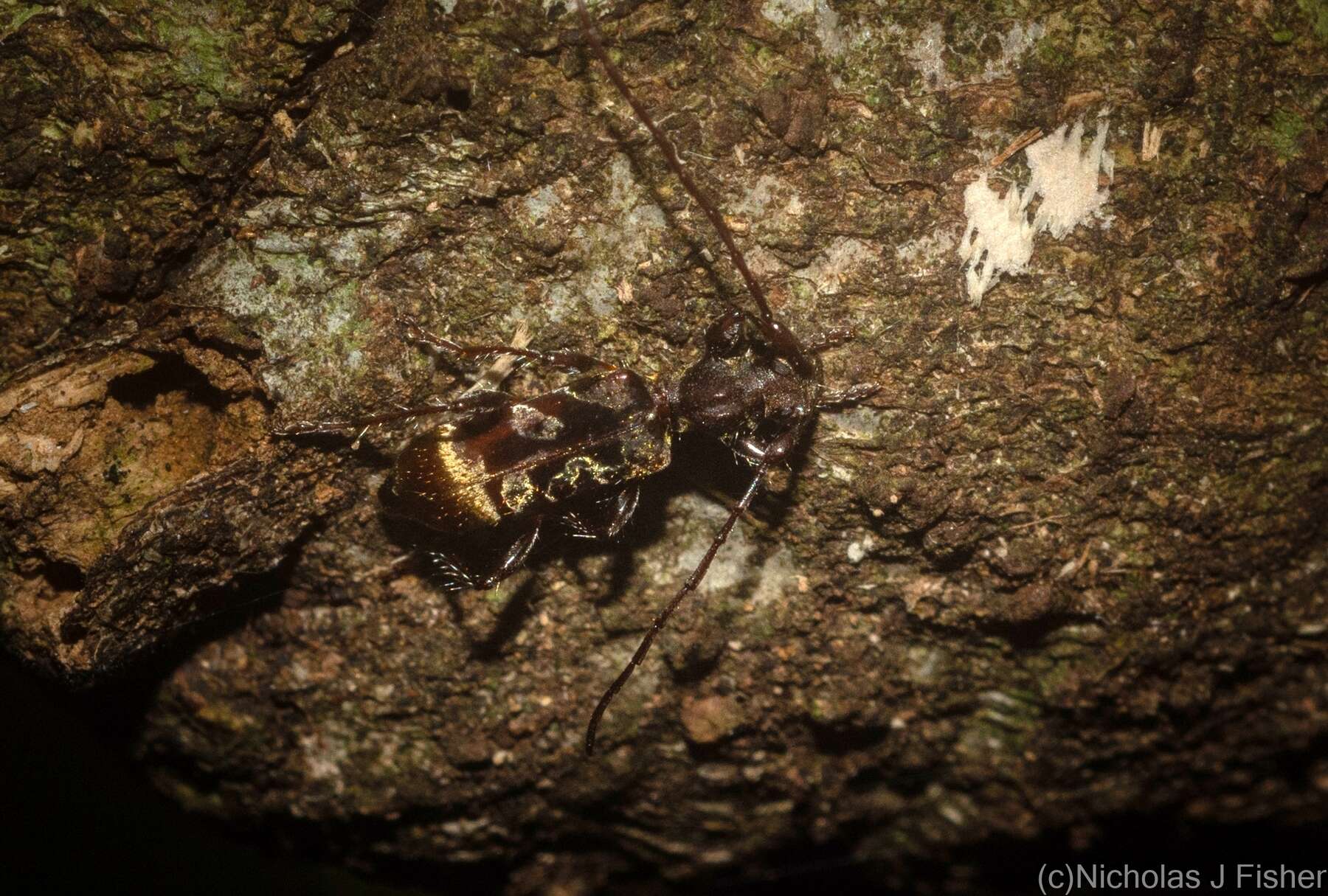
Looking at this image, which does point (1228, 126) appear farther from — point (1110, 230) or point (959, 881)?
point (959, 881)

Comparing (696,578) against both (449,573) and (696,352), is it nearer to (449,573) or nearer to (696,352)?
(696,352)

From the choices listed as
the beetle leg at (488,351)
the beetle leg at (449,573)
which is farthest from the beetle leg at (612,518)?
the beetle leg at (488,351)

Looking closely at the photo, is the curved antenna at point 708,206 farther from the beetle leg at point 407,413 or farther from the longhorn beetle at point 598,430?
the beetle leg at point 407,413

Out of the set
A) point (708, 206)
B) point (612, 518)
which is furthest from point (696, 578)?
point (708, 206)

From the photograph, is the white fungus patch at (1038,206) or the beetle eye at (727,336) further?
the beetle eye at (727,336)

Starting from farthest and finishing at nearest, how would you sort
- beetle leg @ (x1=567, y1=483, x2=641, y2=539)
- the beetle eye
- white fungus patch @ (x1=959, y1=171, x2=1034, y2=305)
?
beetle leg @ (x1=567, y1=483, x2=641, y2=539) < the beetle eye < white fungus patch @ (x1=959, y1=171, x2=1034, y2=305)

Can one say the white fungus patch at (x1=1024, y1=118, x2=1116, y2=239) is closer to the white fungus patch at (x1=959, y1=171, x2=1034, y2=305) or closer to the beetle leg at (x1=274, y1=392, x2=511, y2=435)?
the white fungus patch at (x1=959, y1=171, x2=1034, y2=305)

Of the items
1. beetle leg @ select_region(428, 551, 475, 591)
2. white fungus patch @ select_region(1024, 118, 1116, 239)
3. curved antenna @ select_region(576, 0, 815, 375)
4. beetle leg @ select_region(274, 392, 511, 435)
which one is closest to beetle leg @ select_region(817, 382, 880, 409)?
curved antenna @ select_region(576, 0, 815, 375)
